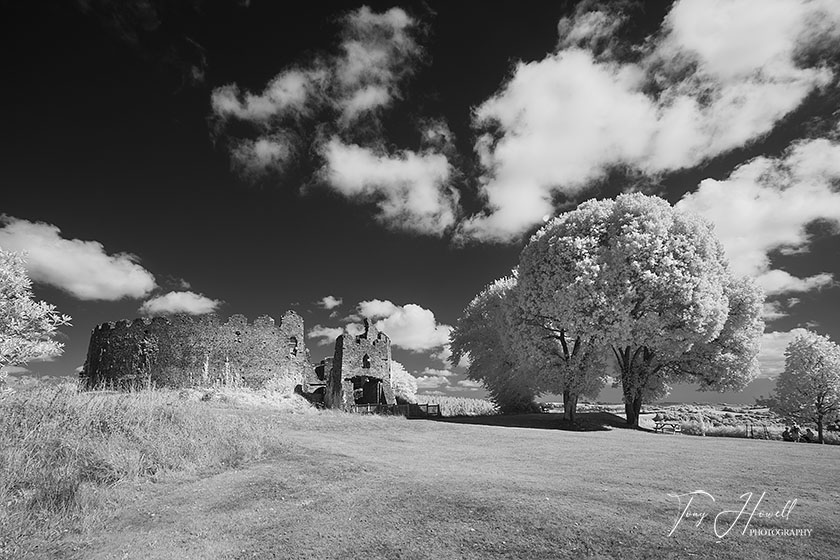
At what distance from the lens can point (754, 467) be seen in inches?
480

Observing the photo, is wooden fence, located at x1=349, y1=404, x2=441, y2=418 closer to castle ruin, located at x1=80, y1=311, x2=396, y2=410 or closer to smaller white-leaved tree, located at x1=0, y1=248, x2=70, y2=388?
castle ruin, located at x1=80, y1=311, x2=396, y2=410

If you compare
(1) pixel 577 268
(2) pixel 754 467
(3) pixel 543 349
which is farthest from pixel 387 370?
(2) pixel 754 467

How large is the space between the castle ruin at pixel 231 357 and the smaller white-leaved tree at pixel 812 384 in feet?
99.2

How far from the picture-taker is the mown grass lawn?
6.88 meters

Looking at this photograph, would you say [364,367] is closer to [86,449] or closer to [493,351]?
[493,351]

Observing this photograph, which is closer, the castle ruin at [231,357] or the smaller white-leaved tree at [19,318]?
the smaller white-leaved tree at [19,318]

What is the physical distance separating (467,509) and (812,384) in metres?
33.7

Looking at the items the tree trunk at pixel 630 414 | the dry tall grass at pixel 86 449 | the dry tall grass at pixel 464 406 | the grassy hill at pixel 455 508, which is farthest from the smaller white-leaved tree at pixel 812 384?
the dry tall grass at pixel 86 449

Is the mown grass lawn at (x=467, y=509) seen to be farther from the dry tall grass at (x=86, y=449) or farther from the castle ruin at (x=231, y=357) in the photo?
the castle ruin at (x=231, y=357)

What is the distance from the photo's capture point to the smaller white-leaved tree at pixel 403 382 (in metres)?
49.8

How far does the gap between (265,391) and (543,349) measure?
2163 centimetres

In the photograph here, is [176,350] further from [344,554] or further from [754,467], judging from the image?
[754,467]

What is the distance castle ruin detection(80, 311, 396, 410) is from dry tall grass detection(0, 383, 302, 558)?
17368 millimetres

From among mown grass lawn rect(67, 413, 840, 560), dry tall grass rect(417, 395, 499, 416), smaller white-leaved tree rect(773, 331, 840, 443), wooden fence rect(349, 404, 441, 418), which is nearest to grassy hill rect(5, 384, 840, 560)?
mown grass lawn rect(67, 413, 840, 560)
